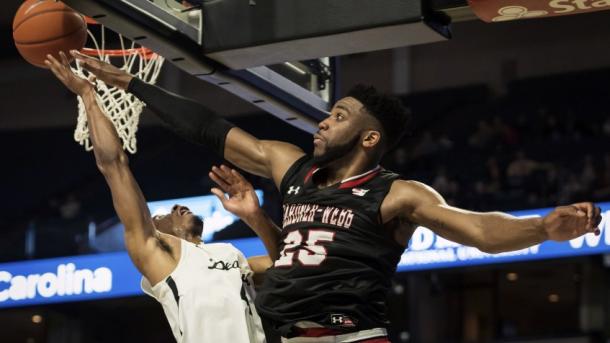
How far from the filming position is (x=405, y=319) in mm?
14742

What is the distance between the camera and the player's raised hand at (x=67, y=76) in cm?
434

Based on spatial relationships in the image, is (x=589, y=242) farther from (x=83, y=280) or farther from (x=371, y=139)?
(x=371, y=139)

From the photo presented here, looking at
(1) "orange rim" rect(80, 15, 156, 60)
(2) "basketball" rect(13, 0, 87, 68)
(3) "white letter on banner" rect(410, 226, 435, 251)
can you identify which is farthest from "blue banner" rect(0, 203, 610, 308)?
(2) "basketball" rect(13, 0, 87, 68)

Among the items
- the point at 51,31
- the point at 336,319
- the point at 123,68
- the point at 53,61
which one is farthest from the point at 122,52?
the point at 336,319

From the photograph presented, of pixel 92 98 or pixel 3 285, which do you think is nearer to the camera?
pixel 92 98

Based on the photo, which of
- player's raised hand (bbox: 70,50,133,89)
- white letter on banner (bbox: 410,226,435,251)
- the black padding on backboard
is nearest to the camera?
the black padding on backboard

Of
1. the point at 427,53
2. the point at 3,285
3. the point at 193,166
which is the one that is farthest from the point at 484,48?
the point at 3,285

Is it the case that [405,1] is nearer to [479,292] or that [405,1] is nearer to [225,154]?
[225,154]

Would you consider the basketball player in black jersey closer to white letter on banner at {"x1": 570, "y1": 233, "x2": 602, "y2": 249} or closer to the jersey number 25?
the jersey number 25

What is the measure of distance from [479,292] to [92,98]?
11.0 m

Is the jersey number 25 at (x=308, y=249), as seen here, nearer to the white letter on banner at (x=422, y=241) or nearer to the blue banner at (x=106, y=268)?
the blue banner at (x=106, y=268)

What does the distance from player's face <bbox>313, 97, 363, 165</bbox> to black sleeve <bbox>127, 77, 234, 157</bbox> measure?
0.50 metres

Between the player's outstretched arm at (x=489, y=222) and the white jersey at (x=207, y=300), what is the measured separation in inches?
51.8

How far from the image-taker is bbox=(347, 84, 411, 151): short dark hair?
12.7 ft
